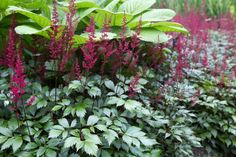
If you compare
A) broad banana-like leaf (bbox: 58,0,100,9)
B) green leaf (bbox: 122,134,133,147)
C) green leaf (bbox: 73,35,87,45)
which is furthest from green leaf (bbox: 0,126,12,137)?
broad banana-like leaf (bbox: 58,0,100,9)

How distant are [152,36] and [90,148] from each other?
1.43 m

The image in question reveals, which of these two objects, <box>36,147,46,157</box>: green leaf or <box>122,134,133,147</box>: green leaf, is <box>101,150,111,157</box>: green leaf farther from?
<box>36,147,46,157</box>: green leaf

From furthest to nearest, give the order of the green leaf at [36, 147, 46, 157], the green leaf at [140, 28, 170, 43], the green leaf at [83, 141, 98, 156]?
1. the green leaf at [140, 28, 170, 43]
2. the green leaf at [36, 147, 46, 157]
3. the green leaf at [83, 141, 98, 156]

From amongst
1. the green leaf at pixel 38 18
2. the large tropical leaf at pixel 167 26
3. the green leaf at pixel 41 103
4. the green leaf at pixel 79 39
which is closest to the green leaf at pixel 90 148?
the green leaf at pixel 41 103

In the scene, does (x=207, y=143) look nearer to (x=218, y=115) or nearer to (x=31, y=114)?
(x=218, y=115)

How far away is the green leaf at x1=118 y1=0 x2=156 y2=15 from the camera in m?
3.18

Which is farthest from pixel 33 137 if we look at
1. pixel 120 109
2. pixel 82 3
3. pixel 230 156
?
pixel 230 156

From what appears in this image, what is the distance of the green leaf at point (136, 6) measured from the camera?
3184 mm

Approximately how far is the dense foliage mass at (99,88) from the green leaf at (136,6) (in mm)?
11

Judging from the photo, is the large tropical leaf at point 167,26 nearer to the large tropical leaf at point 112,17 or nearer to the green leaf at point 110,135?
the large tropical leaf at point 112,17

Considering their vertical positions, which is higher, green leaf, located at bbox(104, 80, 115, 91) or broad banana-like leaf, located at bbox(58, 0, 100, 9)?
broad banana-like leaf, located at bbox(58, 0, 100, 9)

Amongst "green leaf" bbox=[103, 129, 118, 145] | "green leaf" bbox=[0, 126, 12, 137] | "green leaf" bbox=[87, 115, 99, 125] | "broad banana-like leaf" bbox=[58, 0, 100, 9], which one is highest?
"broad banana-like leaf" bbox=[58, 0, 100, 9]

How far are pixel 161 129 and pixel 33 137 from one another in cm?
102

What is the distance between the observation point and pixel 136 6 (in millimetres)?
3230
